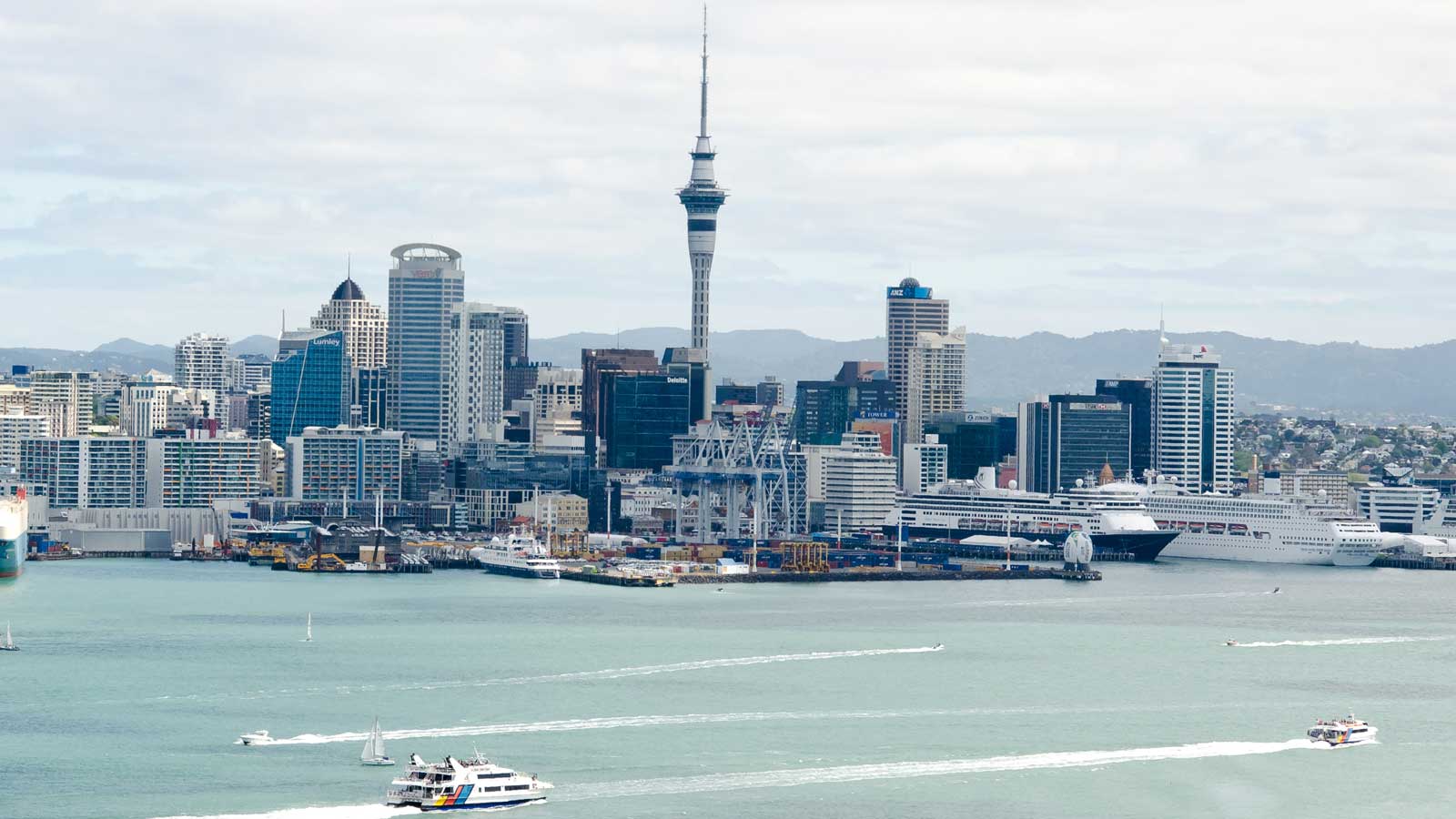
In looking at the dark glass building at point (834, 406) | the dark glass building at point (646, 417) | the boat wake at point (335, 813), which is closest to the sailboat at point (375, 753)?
the boat wake at point (335, 813)

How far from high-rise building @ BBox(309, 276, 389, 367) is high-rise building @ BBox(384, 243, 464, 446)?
1946 centimetres

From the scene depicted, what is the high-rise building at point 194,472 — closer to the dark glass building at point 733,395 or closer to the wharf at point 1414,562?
the dark glass building at point 733,395

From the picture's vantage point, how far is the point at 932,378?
176 metres

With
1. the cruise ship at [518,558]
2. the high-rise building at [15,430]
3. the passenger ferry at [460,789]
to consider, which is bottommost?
the passenger ferry at [460,789]

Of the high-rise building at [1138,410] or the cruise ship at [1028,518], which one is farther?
the high-rise building at [1138,410]

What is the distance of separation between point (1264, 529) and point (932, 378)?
71043 millimetres

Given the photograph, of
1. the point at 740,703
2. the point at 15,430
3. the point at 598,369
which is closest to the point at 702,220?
the point at 598,369

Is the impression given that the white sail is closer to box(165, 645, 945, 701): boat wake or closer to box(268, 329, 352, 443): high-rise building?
box(165, 645, 945, 701): boat wake

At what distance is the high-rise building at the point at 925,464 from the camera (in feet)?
460

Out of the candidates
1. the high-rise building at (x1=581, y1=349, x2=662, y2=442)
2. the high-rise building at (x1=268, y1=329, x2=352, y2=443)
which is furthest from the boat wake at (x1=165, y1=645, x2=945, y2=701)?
the high-rise building at (x1=268, y1=329, x2=352, y2=443)

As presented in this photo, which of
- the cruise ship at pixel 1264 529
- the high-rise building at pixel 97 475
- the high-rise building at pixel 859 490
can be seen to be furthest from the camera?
the high-rise building at pixel 97 475

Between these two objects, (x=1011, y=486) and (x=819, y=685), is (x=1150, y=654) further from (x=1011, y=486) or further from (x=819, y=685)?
(x=1011, y=486)

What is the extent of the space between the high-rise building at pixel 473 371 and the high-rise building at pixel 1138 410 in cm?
3984

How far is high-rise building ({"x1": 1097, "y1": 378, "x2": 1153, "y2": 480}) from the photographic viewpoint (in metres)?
152
